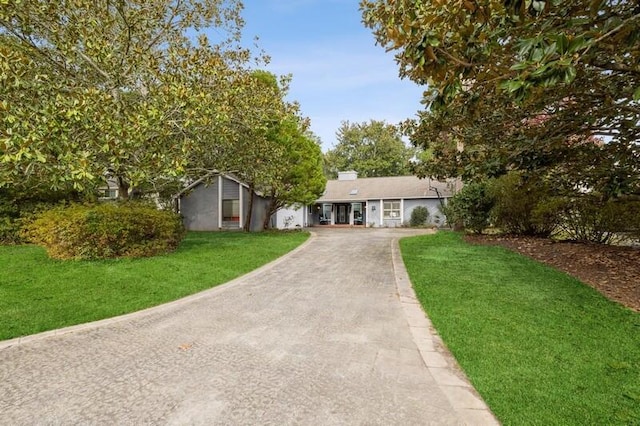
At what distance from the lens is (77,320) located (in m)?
5.31

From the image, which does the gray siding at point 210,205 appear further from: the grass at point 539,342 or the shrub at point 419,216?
the grass at point 539,342

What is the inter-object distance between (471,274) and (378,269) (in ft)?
7.79

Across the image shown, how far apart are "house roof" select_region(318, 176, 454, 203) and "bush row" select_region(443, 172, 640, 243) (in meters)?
11.7

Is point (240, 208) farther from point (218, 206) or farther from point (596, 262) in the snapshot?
point (596, 262)

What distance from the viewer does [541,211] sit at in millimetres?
11930

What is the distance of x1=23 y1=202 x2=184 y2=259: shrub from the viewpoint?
9.41 metres

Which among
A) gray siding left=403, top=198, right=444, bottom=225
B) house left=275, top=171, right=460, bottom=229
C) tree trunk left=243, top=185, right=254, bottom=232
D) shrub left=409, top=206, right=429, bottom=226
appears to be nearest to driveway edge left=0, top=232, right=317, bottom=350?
tree trunk left=243, top=185, right=254, bottom=232

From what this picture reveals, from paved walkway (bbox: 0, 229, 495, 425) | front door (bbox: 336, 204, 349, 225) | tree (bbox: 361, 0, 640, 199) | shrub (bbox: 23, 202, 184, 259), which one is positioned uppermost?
tree (bbox: 361, 0, 640, 199)

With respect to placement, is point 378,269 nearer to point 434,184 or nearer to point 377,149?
point 434,184

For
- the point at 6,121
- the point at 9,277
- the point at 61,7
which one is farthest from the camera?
the point at 61,7

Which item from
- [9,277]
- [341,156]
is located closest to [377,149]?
[341,156]

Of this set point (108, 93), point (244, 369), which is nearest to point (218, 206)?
point (108, 93)

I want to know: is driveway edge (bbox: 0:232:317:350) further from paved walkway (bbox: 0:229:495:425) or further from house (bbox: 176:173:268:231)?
house (bbox: 176:173:268:231)

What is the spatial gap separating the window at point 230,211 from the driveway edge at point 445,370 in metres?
17.4
